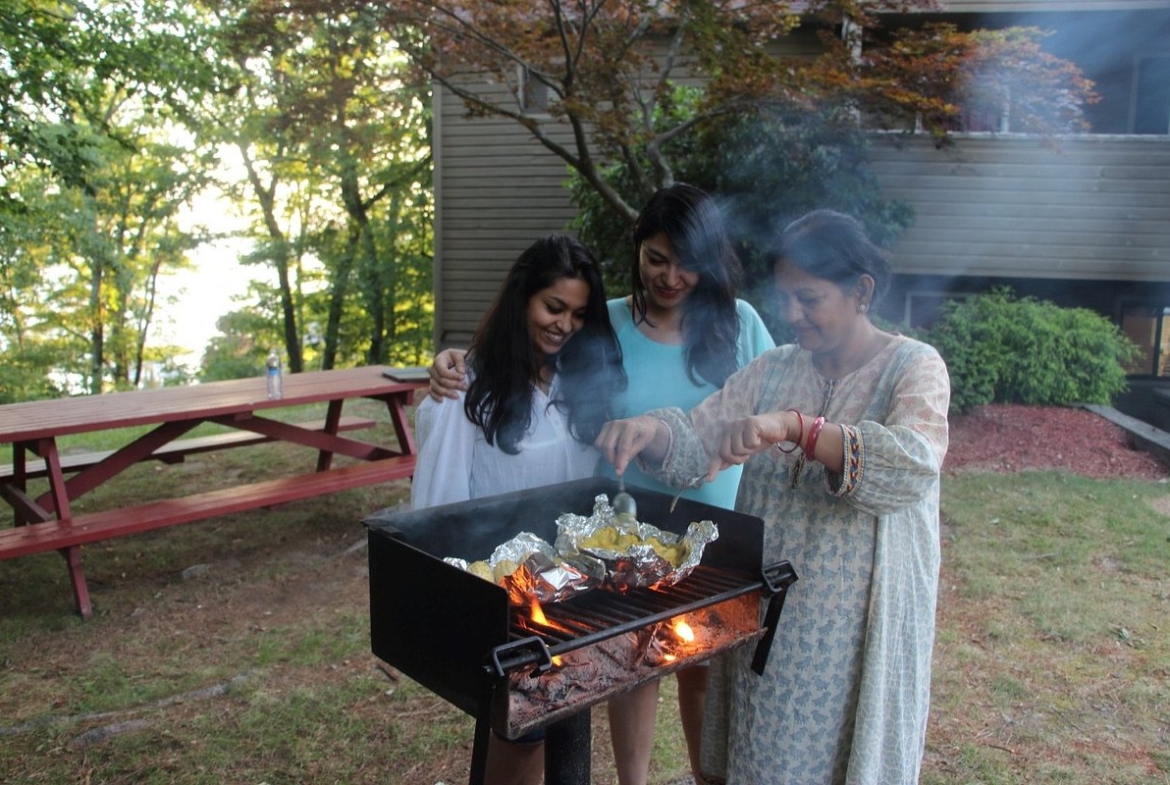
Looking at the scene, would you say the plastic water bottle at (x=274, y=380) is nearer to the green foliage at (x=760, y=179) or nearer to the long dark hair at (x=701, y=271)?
the long dark hair at (x=701, y=271)

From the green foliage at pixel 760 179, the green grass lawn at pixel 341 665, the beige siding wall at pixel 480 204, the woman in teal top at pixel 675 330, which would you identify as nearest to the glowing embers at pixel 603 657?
the woman in teal top at pixel 675 330

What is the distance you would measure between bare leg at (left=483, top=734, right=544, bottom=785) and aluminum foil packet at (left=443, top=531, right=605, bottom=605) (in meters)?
0.61

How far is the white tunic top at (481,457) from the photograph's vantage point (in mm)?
2225

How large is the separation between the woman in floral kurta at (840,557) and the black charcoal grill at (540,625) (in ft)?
0.42

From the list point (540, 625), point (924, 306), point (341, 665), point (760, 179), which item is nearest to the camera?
point (540, 625)

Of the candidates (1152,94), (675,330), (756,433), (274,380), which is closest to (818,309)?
(756,433)

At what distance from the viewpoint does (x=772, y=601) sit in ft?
6.37

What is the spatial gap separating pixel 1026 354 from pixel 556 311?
7.23 metres

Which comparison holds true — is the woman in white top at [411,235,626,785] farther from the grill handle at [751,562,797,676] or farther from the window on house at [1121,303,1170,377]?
the window on house at [1121,303,1170,377]

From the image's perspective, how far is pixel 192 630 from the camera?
4348 millimetres

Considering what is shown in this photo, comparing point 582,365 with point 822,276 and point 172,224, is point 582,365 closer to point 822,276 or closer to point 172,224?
point 822,276

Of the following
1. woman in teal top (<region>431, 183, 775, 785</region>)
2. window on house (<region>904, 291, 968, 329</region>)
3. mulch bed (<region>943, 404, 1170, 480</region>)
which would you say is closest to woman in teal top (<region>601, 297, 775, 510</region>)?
woman in teal top (<region>431, 183, 775, 785</region>)

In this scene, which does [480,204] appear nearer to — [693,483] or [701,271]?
[701,271]

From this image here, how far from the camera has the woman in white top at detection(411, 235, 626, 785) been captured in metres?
2.24
